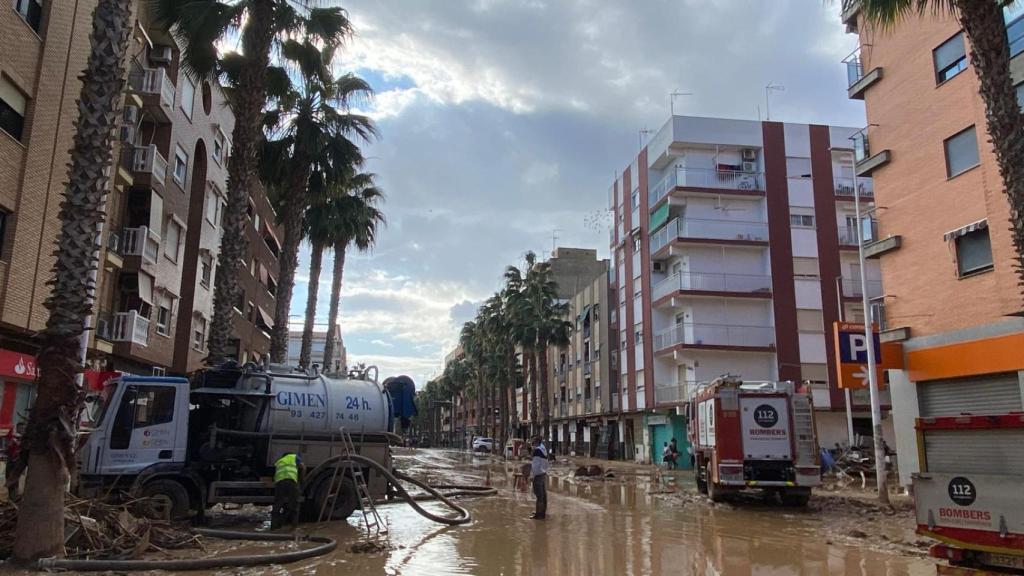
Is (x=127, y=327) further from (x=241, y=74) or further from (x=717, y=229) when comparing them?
(x=717, y=229)

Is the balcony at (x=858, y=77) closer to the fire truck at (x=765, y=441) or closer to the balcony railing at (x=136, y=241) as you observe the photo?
the fire truck at (x=765, y=441)

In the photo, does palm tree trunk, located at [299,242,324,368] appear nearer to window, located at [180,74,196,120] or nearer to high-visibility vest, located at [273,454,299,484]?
window, located at [180,74,196,120]

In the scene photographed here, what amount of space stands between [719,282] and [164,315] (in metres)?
28.7

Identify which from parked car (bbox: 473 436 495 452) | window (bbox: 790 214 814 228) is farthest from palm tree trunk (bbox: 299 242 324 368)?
parked car (bbox: 473 436 495 452)

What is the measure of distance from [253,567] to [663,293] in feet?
117

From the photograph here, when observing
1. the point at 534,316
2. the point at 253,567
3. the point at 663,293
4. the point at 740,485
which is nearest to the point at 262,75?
the point at 253,567

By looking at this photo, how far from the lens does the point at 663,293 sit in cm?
4212

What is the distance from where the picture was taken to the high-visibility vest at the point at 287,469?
12133 mm

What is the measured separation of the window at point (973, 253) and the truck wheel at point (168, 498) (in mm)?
19290

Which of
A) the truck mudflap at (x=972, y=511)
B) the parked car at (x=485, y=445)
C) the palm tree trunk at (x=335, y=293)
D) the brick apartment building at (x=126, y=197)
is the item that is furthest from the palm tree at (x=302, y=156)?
the parked car at (x=485, y=445)

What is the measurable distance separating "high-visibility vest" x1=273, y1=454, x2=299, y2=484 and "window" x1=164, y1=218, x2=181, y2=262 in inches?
677

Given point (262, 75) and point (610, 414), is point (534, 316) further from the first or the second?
point (262, 75)

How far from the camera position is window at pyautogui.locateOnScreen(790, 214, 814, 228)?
41.1m

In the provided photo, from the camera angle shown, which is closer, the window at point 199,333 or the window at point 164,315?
the window at point 164,315
